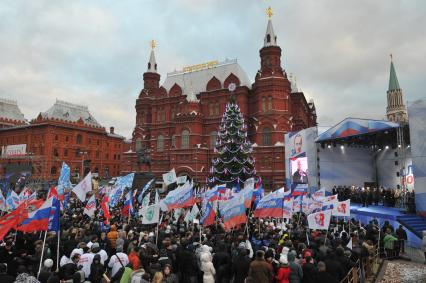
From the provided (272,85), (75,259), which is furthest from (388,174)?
(75,259)

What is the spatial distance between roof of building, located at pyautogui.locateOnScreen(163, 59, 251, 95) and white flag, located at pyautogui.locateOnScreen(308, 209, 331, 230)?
129 feet

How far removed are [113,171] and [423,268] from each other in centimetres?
6449

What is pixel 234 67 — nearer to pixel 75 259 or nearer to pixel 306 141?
pixel 306 141

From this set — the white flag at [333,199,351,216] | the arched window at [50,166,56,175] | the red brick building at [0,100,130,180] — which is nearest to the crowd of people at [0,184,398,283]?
the white flag at [333,199,351,216]

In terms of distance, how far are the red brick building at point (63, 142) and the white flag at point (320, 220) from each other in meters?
47.6

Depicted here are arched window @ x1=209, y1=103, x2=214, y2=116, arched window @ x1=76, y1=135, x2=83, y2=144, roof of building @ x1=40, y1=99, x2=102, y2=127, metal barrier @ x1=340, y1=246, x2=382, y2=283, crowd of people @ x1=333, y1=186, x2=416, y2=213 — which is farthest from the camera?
arched window @ x1=76, y1=135, x2=83, y2=144

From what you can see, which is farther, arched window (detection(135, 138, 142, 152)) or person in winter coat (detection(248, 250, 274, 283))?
arched window (detection(135, 138, 142, 152))

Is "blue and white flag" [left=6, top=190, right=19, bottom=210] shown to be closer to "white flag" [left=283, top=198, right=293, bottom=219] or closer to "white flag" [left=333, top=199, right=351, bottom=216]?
"white flag" [left=283, top=198, right=293, bottom=219]

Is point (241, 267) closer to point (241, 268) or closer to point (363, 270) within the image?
point (241, 268)

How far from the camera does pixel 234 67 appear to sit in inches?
1972

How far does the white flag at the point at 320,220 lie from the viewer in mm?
10156

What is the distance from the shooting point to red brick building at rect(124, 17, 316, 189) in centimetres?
4231

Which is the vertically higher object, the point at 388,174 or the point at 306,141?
the point at 306,141

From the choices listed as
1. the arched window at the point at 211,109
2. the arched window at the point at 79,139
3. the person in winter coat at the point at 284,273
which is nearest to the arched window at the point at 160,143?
the arched window at the point at 211,109
